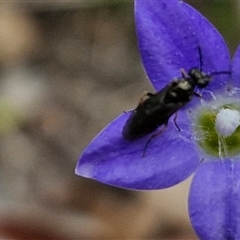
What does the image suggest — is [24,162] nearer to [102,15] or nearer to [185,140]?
[102,15]

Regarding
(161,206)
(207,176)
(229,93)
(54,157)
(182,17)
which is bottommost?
(161,206)

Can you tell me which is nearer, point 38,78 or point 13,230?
point 13,230

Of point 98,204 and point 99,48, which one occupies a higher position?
point 99,48

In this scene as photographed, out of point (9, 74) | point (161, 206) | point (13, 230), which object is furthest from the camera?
point (9, 74)

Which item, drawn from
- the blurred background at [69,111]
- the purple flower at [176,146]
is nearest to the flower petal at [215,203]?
the purple flower at [176,146]

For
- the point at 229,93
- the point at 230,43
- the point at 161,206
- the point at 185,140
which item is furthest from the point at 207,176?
the point at 230,43

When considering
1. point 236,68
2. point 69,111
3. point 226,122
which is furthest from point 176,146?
point 69,111

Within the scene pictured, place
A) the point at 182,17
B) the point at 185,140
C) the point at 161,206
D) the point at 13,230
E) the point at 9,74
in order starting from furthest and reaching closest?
the point at 9,74 < the point at 161,206 < the point at 13,230 < the point at 185,140 < the point at 182,17

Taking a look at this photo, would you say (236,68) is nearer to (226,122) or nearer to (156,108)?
(226,122)
